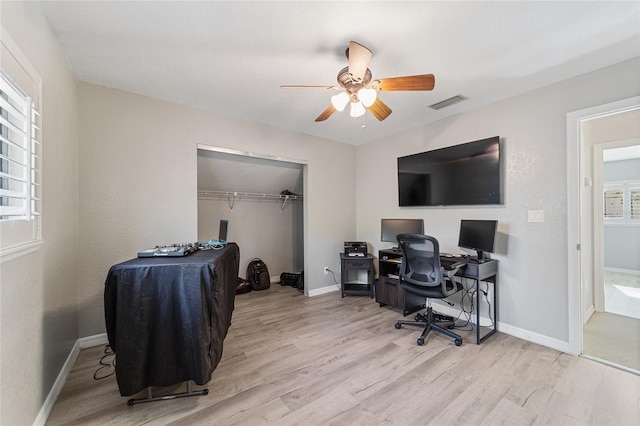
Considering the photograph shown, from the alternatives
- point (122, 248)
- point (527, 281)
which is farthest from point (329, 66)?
point (527, 281)

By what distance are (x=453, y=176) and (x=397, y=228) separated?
3.34 feet

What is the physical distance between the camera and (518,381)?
1867 millimetres

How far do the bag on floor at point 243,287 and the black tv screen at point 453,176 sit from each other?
282 cm

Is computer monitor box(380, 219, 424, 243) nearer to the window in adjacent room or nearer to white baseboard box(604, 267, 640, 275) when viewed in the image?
the window in adjacent room

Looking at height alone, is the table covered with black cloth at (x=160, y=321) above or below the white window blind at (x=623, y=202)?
below

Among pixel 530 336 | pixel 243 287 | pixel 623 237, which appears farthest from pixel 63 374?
pixel 623 237

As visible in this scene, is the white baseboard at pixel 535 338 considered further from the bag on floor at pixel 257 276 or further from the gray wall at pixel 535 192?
the bag on floor at pixel 257 276

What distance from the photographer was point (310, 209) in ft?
12.9

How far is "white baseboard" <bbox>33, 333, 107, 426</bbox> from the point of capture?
58.2 inches

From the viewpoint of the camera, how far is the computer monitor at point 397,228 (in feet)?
11.2

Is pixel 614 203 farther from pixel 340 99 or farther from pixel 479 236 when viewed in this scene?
pixel 340 99

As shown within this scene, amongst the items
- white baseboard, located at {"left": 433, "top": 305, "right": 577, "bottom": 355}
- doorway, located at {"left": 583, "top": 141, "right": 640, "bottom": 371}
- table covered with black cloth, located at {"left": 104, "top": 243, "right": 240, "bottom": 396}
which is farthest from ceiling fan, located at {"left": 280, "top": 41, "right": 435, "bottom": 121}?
doorway, located at {"left": 583, "top": 141, "right": 640, "bottom": 371}

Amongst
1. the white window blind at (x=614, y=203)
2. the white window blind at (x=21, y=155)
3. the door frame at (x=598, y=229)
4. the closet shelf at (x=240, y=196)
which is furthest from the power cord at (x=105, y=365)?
the white window blind at (x=614, y=203)

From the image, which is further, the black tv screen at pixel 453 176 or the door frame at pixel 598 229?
the door frame at pixel 598 229
